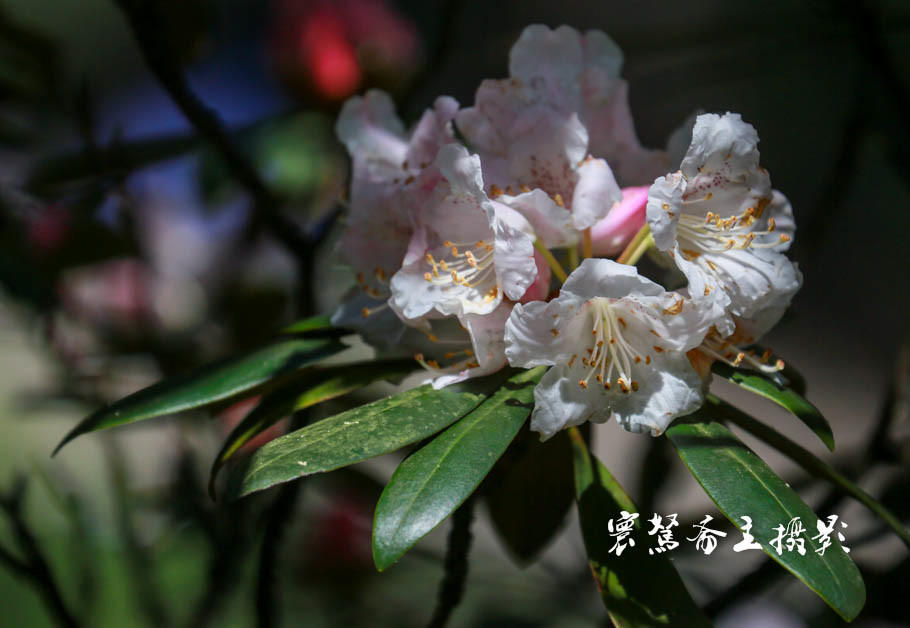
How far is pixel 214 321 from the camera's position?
161 cm

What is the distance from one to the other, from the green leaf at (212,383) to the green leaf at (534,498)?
279 millimetres

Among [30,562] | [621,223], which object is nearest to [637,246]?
[621,223]

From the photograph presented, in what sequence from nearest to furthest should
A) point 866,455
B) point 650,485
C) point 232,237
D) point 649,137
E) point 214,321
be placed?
point 866,455 → point 650,485 → point 214,321 → point 232,237 → point 649,137

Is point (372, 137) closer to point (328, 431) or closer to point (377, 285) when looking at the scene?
point (377, 285)

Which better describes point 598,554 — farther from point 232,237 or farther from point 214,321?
point 232,237

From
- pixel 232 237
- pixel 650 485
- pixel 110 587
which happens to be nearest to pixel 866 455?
pixel 650 485

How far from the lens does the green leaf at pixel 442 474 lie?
558mm

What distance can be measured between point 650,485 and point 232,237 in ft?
3.41

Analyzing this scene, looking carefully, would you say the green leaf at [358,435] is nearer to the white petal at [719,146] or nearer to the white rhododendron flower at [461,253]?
the white rhododendron flower at [461,253]

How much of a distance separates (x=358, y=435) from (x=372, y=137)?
32 centimetres

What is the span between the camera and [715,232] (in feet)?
2.33

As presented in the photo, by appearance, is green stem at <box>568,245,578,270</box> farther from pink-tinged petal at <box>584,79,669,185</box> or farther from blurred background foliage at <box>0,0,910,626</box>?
blurred background foliage at <box>0,0,910,626</box>

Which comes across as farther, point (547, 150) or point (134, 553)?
point (134, 553)

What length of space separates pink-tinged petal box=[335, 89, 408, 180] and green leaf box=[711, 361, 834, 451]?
1.16 feet
